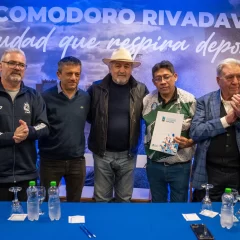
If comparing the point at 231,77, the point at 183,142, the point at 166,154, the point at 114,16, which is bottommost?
the point at 166,154

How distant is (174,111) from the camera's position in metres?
3.07

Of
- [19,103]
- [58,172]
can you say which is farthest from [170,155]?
[19,103]

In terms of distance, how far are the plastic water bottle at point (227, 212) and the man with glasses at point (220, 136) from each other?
2.36ft

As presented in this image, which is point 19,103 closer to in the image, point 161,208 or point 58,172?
point 58,172

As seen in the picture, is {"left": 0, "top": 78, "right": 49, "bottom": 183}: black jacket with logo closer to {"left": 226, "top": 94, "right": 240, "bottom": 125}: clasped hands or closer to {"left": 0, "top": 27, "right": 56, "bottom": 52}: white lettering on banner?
{"left": 0, "top": 27, "right": 56, "bottom": 52}: white lettering on banner

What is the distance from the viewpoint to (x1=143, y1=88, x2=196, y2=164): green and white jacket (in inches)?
121

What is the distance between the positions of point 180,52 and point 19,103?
7.49 feet

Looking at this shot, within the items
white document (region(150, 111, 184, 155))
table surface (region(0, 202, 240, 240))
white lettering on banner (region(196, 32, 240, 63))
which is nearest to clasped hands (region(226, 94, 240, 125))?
white document (region(150, 111, 184, 155))

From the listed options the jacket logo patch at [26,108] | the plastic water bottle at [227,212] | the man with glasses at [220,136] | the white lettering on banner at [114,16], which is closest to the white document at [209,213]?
the plastic water bottle at [227,212]

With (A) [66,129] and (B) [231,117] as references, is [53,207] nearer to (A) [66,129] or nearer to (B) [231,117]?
(A) [66,129]

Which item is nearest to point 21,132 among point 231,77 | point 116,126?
point 116,126

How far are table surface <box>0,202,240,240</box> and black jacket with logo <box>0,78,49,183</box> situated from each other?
0.53m

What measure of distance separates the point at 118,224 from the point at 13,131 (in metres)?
1.36

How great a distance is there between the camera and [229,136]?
2730 mm
